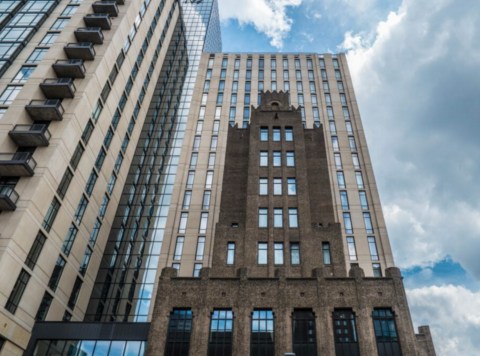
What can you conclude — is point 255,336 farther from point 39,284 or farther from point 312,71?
point 312,71

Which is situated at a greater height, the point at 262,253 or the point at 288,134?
the point at 288,134

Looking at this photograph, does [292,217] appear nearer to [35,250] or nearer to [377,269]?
[377,269]

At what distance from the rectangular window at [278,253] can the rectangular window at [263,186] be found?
6501 millimetres

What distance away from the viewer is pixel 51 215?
40.5m

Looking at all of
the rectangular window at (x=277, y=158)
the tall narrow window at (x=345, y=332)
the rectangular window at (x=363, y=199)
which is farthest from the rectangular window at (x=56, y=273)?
the rectangular window at (x=363, y=199)

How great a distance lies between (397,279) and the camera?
3369 centimetres

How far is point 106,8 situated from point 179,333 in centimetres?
4637

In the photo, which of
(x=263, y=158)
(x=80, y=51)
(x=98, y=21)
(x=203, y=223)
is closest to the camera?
(x=263, y=158)

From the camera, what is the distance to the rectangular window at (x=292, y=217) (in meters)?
40.5

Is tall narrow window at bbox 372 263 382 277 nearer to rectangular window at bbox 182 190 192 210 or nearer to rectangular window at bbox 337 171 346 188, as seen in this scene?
rectangular window at bbox 337 171 346 188

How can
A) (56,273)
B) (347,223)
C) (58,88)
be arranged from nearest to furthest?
(56,273)
(58,88)
(347,223)

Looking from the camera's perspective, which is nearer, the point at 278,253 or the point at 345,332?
the point at 345,332

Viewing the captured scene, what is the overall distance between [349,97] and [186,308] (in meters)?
53.2

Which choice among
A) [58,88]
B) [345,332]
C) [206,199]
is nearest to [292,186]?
[345,332]
